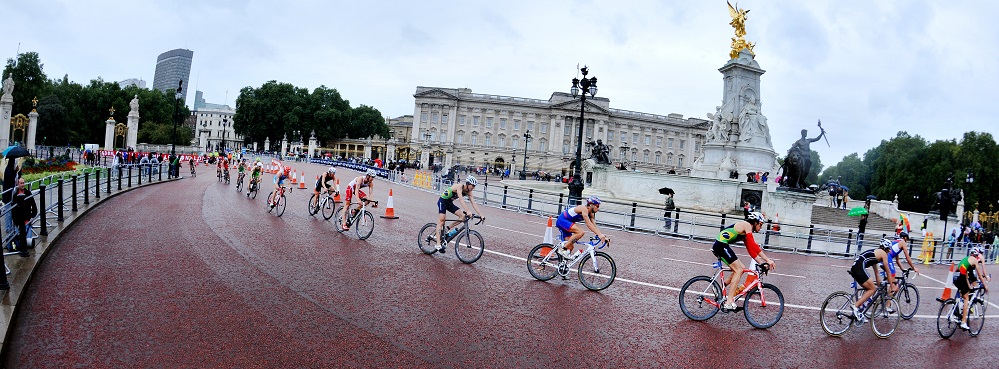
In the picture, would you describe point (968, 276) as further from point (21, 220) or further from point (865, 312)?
point (21, 220)

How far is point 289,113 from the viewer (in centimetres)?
9781

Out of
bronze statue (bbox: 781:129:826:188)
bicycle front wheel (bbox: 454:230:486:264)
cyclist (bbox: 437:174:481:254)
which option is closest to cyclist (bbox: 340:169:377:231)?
cyclist (bbox: 437:174:481:254)

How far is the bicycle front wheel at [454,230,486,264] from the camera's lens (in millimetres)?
10891

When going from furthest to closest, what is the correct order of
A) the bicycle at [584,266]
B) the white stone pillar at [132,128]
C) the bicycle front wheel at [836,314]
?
the white stone pillar at [132,128], the bicycle at [584,266], the bicycle front wheel at [836,314]

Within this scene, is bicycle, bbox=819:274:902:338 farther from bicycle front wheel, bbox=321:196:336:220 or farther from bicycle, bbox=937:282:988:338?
bicycle front wheel, bbox=321:196:336:220

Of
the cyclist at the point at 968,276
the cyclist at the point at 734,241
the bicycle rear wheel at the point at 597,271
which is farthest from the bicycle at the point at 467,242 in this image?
the cyclist at the point at 968,276

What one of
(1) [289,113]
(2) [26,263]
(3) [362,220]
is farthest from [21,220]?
(1) [289,113]

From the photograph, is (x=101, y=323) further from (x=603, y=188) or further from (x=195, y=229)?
(x=603, y=188)

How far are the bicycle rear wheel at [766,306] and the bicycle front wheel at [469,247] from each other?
4714 millimetres

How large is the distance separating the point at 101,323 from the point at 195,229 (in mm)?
6883

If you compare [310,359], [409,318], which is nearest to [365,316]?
[409,318]

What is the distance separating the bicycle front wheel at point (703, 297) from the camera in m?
8.13

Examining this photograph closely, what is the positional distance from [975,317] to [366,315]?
9.18 meters

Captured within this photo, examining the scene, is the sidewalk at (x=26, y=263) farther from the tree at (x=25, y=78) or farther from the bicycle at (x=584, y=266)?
the tree at (x=25, y=78)
